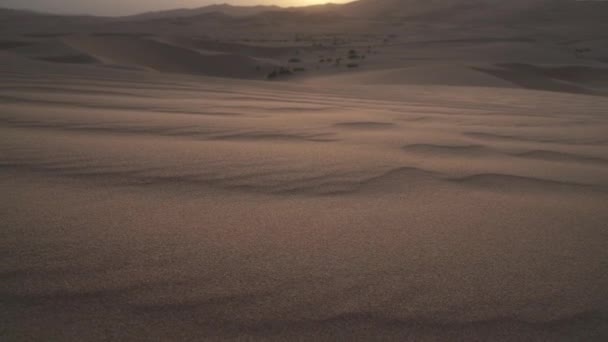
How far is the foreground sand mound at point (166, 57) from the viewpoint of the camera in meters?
11.1

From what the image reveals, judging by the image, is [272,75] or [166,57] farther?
[166,57]

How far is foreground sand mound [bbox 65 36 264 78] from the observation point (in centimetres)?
1115

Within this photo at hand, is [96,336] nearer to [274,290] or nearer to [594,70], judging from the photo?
[274,290]

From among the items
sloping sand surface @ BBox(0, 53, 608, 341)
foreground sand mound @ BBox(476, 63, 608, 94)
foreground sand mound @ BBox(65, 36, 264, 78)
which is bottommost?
sloping sand surface @ BBox(0, 53, 608, 341)

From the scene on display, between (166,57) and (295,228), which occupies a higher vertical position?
(166,57)

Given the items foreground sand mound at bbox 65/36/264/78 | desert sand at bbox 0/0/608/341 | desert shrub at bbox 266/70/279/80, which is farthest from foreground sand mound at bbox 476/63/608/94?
desert sand at bbox 0/0/608/341

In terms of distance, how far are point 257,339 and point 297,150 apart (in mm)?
1214

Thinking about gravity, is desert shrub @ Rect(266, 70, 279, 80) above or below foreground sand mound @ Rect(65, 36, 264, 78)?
below

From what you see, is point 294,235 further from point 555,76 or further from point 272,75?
point 555,76

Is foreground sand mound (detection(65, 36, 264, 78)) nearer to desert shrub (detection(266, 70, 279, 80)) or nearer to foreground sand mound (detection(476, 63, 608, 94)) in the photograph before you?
desert shrub (detection(266, 70, 279, 80))

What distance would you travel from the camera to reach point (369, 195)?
1.40 m

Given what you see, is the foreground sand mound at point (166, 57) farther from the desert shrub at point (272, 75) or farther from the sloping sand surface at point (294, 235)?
the sloping sand surface at point (294, 235)

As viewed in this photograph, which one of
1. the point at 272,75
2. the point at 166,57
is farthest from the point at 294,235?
the point at 166,57

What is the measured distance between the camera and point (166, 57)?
11.8 metres
